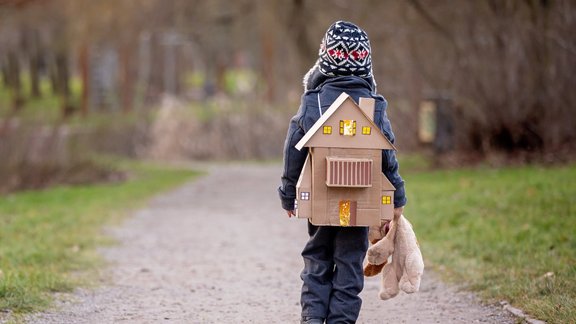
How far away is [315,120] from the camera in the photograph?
5.13 metres

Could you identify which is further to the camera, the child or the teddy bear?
the teddy bear

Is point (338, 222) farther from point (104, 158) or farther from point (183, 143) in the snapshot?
point (183, 143)

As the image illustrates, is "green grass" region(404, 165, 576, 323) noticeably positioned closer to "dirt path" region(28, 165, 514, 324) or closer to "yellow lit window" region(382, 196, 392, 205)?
"dirt path" region(28, 165, 514, 324)

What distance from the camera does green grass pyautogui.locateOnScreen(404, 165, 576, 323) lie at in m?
6.64

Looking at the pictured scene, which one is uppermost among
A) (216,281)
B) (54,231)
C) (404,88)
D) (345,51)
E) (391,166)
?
(345,51)

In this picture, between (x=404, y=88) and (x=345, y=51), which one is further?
(x=404, y=88)

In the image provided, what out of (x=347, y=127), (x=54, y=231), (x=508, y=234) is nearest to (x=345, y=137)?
(x=347, y=127)

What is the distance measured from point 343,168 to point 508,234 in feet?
14.8

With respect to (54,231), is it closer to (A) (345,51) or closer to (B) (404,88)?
(A) (345,51)

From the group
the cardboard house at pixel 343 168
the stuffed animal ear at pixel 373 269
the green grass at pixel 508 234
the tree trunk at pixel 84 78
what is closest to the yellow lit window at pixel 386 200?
the cardboard house at pixel 343 168

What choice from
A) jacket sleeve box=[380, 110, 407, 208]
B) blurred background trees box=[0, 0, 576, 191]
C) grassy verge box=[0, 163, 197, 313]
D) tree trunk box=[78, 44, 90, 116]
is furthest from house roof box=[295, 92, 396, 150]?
tree trunk box=[78, 44, 90, 116]

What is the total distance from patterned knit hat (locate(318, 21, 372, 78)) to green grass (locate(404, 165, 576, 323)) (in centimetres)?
190

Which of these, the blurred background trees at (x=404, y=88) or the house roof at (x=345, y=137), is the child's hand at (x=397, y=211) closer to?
the house roof at (x=345, y=137)

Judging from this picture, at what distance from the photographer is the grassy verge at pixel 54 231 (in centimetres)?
691
